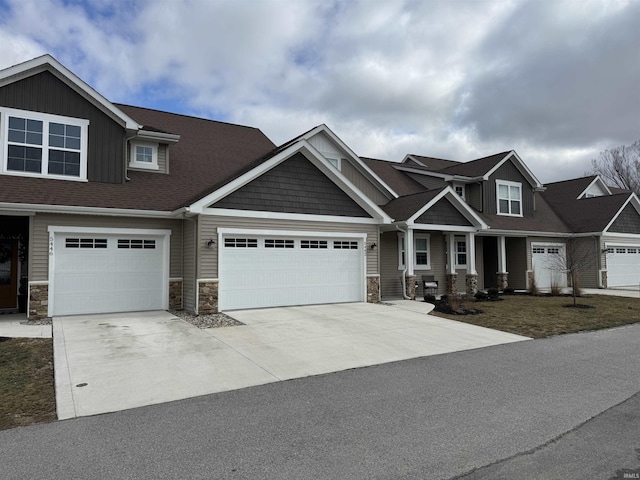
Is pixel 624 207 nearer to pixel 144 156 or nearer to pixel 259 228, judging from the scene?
pixel 259 228

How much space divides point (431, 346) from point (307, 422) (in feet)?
15.0

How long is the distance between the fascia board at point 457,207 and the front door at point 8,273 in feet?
42.2

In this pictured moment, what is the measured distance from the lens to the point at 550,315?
12.8 meters

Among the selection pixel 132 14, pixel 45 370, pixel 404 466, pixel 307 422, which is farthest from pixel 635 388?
pixel 132 14

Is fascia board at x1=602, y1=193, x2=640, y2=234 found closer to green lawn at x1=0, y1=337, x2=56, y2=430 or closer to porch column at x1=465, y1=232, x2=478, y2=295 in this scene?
A: porch column at x1=465, y1=232, x2=478, y2=295

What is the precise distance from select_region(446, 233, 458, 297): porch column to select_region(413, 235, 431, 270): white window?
928 mm

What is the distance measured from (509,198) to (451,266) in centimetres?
590

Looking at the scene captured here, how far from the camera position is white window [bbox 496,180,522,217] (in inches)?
848

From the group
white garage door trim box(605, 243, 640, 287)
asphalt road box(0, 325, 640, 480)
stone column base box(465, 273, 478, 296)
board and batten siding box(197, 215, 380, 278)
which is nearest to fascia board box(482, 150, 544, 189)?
white garage door trim box(605, 243, 640, 287)

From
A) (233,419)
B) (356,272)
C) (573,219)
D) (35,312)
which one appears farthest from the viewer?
(573,219)

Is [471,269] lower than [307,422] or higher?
higher

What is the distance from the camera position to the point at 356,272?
14.9m

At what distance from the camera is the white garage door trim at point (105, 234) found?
38.0 feet

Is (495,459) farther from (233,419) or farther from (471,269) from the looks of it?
(471,269)
